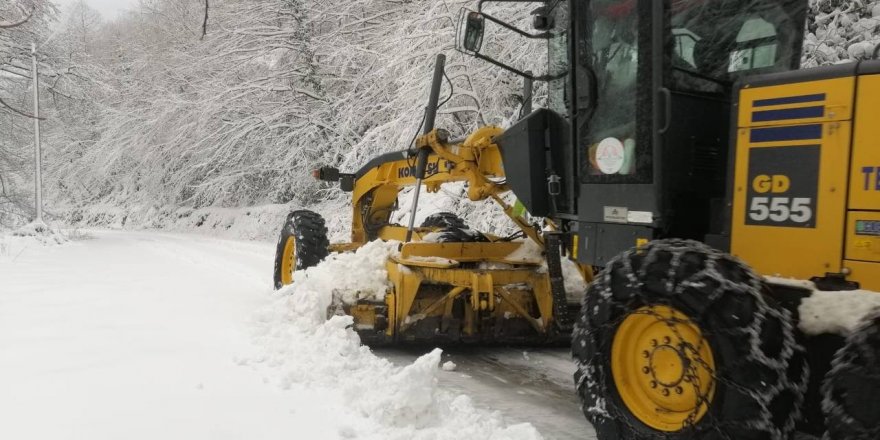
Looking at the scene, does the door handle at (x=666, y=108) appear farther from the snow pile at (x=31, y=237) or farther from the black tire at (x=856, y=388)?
the snow pile at (x=31, y=237)

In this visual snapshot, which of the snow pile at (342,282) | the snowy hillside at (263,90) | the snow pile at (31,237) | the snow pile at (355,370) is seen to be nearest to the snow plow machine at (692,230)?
the snow pile at (342,282)

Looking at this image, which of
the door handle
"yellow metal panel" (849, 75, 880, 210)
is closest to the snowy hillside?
the door handle

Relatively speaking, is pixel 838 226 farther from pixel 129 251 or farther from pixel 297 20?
pixel 297 20

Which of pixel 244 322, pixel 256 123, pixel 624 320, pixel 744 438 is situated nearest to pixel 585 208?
pixel 624 320

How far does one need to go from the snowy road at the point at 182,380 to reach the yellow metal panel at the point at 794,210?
1.42 m

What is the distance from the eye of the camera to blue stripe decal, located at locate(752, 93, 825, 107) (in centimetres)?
299

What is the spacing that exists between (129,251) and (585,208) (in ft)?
44.6

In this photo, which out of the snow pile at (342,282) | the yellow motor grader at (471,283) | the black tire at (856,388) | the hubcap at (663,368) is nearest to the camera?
the black tire at (856,388)

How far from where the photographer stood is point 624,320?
10.6 feet

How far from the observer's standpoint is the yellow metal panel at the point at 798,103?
9.54 feet

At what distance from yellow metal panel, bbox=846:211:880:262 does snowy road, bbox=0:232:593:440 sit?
1711 millimetres

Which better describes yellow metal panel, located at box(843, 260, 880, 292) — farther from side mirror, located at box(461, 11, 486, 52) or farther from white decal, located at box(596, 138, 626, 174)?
side mirror, located at box(461, 11, 486, 52)

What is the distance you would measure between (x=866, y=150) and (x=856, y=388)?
104 centimetres

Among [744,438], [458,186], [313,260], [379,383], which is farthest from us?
[458,186]
